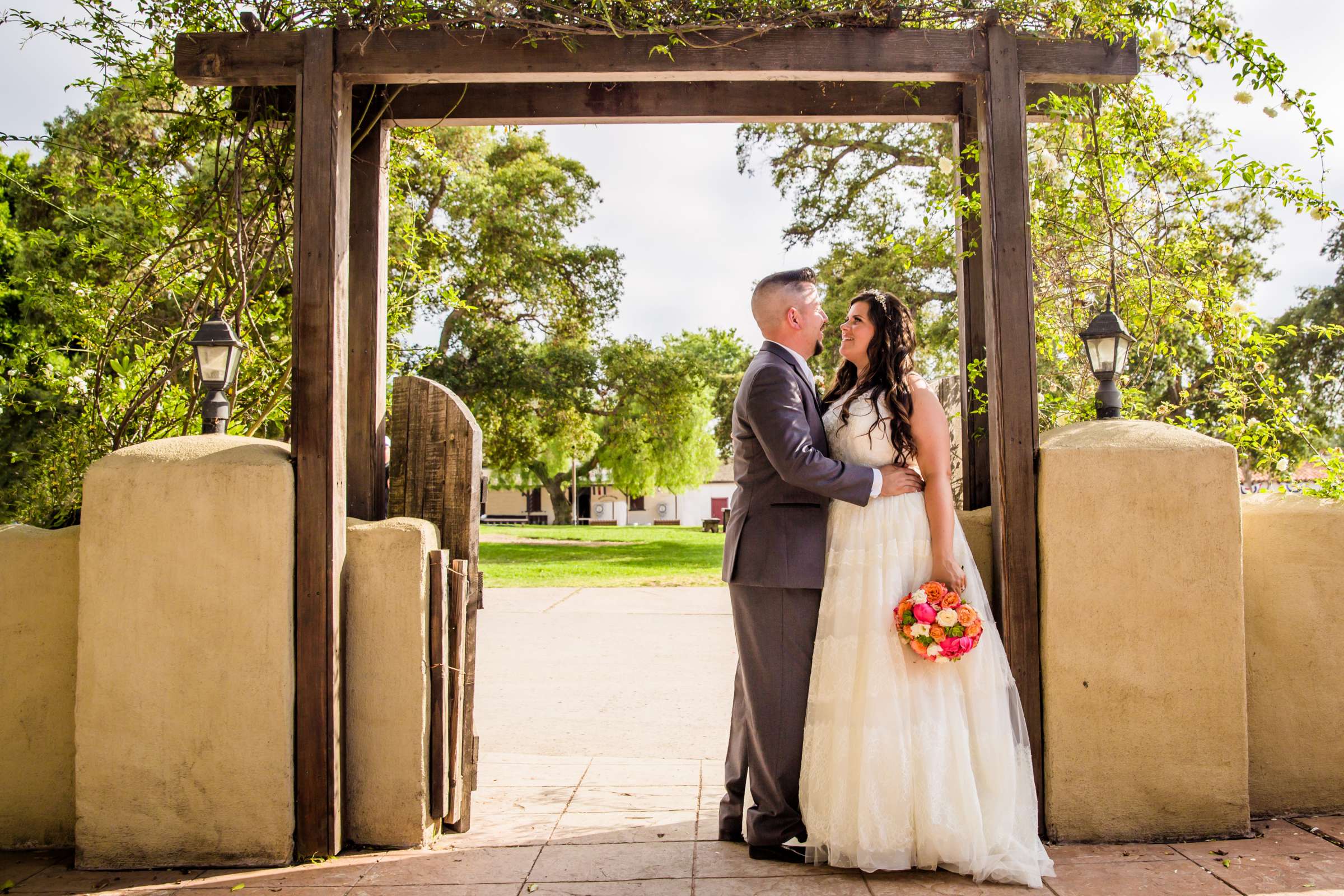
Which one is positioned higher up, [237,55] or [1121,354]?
[237,55]

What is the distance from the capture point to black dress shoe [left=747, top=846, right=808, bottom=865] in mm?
3309

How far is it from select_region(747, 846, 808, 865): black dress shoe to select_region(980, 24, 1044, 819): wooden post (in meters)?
0.99

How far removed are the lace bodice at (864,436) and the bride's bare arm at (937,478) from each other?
0.10 meters

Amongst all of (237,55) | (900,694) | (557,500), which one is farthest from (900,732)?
(557,500)

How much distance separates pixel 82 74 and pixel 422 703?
3.95 m

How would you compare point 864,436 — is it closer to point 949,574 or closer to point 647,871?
point 949,574

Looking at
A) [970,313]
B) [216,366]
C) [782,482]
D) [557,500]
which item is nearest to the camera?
[782,482]

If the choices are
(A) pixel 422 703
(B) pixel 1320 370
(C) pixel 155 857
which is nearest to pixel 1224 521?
(A) pixel 422 703

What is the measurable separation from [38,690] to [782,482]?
3.06m

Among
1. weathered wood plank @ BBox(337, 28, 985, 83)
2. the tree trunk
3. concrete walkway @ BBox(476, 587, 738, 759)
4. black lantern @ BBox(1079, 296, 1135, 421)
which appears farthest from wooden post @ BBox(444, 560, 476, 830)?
the tree trunk

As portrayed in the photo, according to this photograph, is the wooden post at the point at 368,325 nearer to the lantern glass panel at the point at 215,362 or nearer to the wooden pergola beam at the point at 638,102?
the wooden pergola beam at the point at 638,102

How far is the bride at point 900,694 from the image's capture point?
3.08m

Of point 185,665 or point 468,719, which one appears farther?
point 468,719

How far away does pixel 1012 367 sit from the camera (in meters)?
3.60
